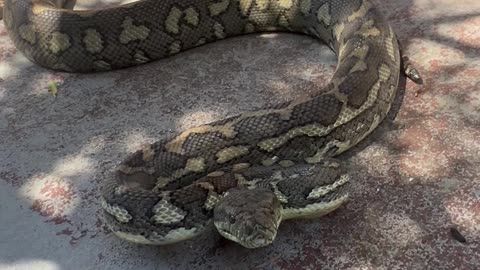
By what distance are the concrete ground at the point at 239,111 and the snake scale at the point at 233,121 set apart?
0.60 feet

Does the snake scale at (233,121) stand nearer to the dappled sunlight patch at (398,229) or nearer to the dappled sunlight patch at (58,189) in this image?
the dappled sunlight patch at (398,229)

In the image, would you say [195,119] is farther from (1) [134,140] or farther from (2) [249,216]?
(2) [249,216]

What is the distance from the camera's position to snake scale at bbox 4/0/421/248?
4.06 m

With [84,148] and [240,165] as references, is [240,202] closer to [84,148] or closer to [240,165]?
[240,165]

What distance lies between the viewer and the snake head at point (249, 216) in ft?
12.2

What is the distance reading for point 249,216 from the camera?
3789 mm

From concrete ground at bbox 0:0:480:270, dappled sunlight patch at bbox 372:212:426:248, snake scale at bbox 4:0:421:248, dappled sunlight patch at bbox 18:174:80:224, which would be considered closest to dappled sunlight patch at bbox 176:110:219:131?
concrete ground at bbox 0:0:480:270

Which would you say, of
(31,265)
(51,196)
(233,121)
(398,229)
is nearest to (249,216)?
(398,229)

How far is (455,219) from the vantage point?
420cm

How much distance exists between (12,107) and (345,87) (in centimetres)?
321

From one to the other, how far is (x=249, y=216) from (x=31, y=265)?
1646mm

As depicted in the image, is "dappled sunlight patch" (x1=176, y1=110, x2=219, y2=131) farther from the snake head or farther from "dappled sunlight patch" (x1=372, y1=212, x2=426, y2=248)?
"dappled sunlight patch" (x1=372, y1=212, x2=426, y2=248)

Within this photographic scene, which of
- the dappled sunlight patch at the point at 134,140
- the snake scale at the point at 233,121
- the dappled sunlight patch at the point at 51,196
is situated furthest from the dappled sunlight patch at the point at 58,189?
the snake scale at the point at 233,121

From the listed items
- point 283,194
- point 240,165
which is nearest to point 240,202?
point 283,194
